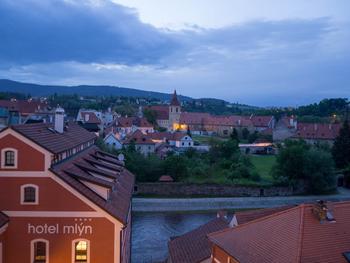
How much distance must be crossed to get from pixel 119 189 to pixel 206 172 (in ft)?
114

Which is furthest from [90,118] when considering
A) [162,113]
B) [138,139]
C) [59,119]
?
[59,119]

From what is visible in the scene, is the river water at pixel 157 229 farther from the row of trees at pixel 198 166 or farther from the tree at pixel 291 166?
the tree at pixel 291 166

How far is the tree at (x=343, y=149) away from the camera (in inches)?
2409

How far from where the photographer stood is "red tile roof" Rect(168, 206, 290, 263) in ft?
58.4

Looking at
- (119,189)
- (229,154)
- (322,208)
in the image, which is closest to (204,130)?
(229,154)

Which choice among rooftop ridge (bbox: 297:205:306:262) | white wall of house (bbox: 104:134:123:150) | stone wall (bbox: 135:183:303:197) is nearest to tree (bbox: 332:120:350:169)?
stone wall (bbox: 135:183:303:197)

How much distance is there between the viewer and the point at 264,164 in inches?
2628

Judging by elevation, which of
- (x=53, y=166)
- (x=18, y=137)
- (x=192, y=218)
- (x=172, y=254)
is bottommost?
(x=192, y=218)

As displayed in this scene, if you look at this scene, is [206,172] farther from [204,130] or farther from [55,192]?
[204,130]

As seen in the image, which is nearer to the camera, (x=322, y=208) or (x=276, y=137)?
(x=322, y=208)

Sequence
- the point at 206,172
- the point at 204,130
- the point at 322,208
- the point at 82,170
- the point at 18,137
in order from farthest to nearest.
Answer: the point at 204,130 < the point at 206,172 < the point at 82,170 < the point at 18,137 < the point at 322,208

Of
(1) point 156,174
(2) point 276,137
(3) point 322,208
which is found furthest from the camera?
(2) point 276,137

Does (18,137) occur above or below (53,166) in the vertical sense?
above

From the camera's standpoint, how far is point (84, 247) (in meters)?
16.8
